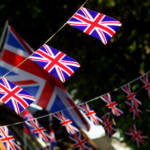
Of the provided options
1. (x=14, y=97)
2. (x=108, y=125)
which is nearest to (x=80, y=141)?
(x=108, y=125)

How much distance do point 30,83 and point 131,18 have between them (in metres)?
2.55

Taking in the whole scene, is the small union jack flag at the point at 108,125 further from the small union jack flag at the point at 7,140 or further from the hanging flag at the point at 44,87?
the small union jack flag at the point at 7,140

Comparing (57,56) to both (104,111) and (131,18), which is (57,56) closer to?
(104,111)

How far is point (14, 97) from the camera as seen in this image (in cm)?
301

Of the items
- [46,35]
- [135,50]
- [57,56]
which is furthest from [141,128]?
[46,35]

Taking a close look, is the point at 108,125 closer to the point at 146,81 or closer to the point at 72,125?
the point at 72,125

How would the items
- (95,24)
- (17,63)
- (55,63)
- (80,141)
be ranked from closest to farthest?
1. (55,63)
2. (95,24)
3. (80,141)
4. (17,63)

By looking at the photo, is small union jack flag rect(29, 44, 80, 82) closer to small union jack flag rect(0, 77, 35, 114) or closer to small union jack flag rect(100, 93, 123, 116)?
small union jack flag rect(0, 77, 35, 114)

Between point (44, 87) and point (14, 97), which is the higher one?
point (44, 87)

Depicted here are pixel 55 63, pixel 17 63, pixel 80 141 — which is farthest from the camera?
pixel 17 63

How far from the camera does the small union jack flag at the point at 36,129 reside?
148 inches

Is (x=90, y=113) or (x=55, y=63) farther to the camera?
(x=90, y=113)

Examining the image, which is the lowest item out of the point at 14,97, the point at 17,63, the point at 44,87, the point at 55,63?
the point at 14,97

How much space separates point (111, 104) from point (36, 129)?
1200mm
